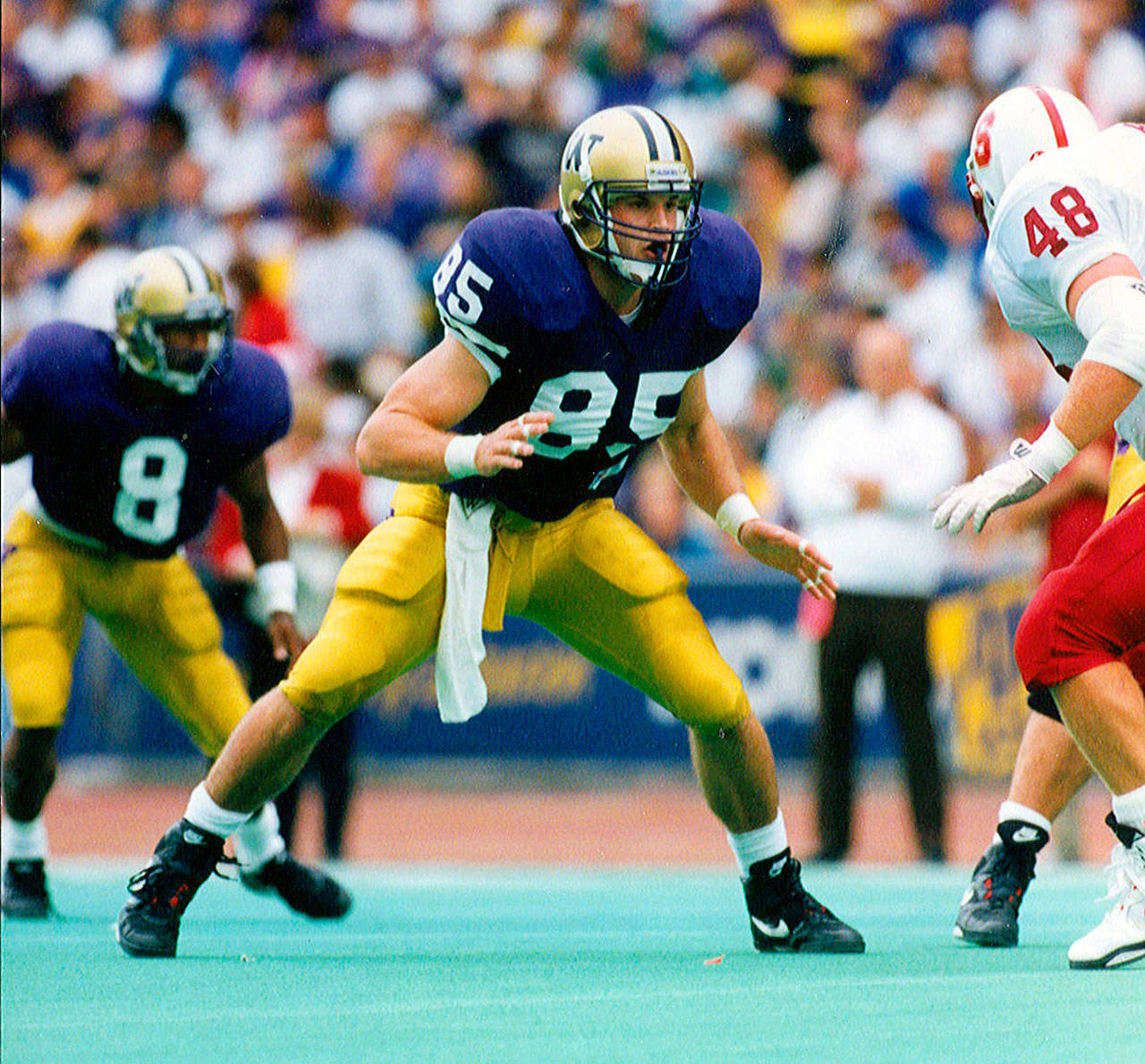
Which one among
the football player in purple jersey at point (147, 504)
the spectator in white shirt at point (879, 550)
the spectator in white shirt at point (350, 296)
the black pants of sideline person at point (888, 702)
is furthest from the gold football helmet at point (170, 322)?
the spectator in white shirt at point (350, 296)

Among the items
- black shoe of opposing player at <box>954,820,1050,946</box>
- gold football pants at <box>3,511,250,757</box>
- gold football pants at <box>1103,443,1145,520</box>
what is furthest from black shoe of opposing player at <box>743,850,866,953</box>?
gold football pants at <box>3,511,250,757</box>

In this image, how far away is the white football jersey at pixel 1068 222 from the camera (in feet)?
10.8

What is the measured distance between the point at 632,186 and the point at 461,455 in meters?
0.62

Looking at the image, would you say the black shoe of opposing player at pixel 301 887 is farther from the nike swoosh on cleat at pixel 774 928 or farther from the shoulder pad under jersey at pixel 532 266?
the shoulder pad under jersey at pixel 532 266

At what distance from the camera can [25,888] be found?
4.79 metres

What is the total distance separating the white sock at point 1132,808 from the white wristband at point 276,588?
1976 mm

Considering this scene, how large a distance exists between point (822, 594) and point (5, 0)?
1041 cm

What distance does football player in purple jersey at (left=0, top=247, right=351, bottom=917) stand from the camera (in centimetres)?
441

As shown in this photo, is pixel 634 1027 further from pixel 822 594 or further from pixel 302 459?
pixel 302 459

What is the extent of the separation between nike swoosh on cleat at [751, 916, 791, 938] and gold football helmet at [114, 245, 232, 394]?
5.93ft

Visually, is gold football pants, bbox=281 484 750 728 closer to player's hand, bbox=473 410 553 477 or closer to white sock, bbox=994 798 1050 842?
player's hand, bbox=473 410 553 477

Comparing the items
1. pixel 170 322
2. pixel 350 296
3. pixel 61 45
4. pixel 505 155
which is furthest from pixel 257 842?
pixel 61 45

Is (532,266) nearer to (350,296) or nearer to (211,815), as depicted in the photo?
(211,815)

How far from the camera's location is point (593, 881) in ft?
19.2
